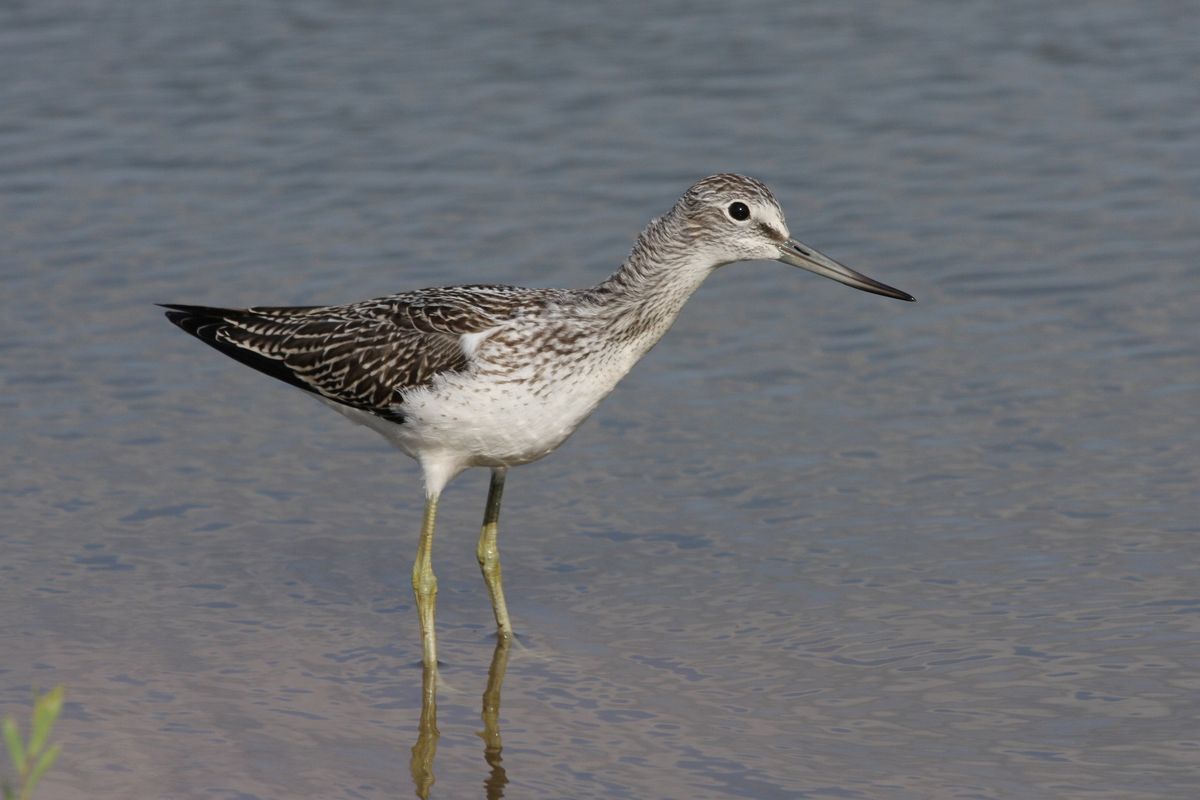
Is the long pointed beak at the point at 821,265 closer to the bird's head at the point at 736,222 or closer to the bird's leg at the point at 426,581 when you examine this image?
the bird's head at the point at 736,222

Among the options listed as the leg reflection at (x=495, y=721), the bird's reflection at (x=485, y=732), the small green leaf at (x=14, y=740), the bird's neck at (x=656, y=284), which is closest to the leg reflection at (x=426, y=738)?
the bird's reflection at (x=485, y=732)

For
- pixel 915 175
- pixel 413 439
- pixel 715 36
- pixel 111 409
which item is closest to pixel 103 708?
pixel 413 439

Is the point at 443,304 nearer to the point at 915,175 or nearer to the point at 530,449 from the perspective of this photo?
the point at 530,449

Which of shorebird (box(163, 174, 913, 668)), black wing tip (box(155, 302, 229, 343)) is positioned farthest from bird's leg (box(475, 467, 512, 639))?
black wing tip (box(155, 302, 229, 343))

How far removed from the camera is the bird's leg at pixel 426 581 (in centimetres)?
856

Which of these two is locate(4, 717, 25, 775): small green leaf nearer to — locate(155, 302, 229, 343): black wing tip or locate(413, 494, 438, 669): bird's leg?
locate(413, 494, 438, 669): bird's leg

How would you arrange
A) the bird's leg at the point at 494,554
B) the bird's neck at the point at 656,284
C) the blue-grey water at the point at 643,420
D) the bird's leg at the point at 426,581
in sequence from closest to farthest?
the blue-grey water at the point at 643,420 < the bird's neck at the point at 656,284 < the bird's leg at the point at 426,581 < the bird's leg at the point at 494,554

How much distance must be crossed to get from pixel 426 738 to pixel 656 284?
2.24 metres

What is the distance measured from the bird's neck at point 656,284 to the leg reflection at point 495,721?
1.59 m

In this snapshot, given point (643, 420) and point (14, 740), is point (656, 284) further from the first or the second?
point (14, 740)

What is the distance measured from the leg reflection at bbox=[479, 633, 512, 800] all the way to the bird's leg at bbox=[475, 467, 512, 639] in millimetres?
98

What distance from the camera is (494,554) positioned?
895 cm

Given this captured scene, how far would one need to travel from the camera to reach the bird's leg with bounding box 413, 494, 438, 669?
856 cm

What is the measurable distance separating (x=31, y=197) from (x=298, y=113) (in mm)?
2455
